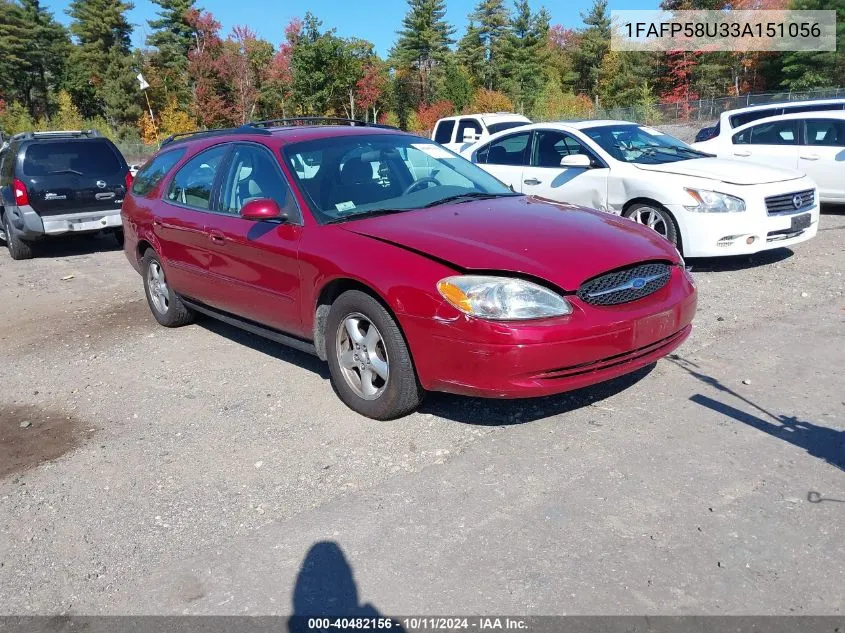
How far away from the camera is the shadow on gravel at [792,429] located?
12.1ft

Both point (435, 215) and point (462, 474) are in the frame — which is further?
point (435, 215)

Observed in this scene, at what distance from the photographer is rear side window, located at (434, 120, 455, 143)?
1794 centimetres

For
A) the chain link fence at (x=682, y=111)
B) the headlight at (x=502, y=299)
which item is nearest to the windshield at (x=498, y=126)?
the headlight at (x=502, y=299)

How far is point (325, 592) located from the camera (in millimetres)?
2875

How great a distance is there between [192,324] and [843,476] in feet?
17.5

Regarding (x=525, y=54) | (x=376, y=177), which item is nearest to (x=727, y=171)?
(x=376, y=177)

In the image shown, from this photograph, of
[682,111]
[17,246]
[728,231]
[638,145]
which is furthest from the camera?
[682,111]

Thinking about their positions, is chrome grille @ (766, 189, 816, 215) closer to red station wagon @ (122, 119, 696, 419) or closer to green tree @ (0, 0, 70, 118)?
red station wagon @ (122, 119, 696, 419)

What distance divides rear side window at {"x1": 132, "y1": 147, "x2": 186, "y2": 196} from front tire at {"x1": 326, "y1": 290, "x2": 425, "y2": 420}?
9.31ft

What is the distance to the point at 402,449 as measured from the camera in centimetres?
405

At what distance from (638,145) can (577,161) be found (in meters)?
0.95

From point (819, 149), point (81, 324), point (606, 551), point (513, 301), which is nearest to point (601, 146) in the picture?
point (819, 149)

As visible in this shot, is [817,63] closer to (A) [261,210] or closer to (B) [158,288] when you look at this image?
(B) [158,288]

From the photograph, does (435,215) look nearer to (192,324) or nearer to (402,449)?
(402,449)
